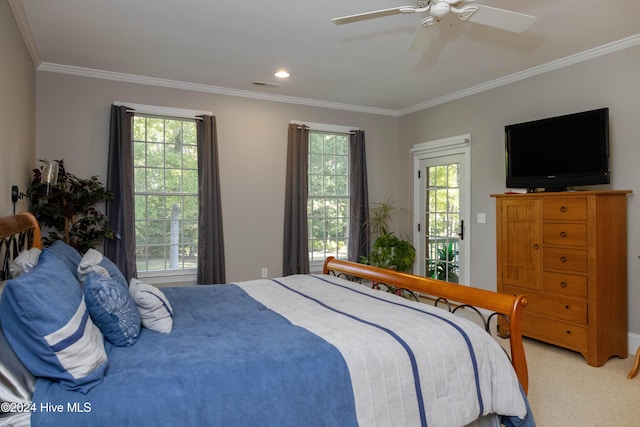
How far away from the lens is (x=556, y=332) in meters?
3.57

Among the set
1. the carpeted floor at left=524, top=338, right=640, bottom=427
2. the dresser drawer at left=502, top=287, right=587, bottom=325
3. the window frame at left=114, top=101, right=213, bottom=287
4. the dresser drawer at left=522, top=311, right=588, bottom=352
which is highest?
the window frame at left=114, top=101, right=213, bottom=287

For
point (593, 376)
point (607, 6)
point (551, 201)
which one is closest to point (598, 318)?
point (593, 376)

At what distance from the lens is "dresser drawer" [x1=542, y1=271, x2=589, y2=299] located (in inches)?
133

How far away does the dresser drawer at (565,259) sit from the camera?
3377 mm

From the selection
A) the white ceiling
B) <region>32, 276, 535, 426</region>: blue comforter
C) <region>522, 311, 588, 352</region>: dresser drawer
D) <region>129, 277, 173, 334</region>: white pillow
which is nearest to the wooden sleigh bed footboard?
<region>32, 276, 535, 426</region>: blue comforter

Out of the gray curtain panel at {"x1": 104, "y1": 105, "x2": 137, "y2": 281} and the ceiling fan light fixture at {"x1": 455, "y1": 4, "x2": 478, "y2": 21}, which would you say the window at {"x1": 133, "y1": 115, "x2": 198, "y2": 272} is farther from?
the ceiling fan light fixture at {"x1": 455, "y1": 4, "x2": 478, "y2": 21}

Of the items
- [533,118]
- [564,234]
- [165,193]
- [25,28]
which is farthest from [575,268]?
[25,28]

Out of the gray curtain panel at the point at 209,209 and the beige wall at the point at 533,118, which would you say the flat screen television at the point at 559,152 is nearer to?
the beige wall at the point at 533,118

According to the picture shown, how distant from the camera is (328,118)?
18.2ft

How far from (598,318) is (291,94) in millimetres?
3949

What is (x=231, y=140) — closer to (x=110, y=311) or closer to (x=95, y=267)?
(x=95, y=267)

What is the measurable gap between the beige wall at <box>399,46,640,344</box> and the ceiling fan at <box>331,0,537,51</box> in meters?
1.77

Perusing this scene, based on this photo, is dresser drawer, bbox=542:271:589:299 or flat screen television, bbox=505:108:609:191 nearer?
dresser drawer, bbox=542:271:589:299

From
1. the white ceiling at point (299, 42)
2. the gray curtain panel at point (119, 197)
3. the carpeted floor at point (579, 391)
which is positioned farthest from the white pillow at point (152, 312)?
the gray curtain panel at point (119, 197)
